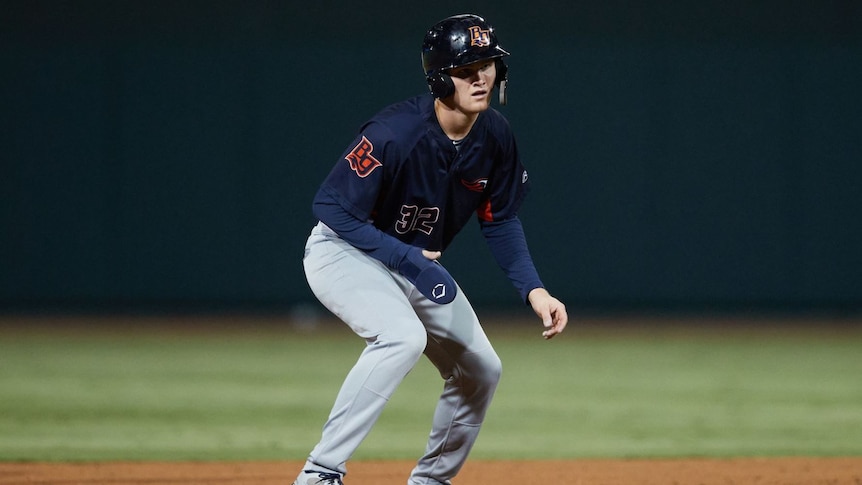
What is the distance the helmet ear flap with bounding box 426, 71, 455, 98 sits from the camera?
3.95 m

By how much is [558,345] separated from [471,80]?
6318 mm

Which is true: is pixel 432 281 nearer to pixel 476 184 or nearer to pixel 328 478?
pixel 476 184

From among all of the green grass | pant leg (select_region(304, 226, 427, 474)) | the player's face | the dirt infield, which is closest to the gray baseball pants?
pant leg (select_region(304, 226, 427, 474))

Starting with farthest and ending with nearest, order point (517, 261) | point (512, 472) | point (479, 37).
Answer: point (512, 472) < point (517, 261) < point (479, 37)

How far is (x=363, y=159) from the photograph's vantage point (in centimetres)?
388

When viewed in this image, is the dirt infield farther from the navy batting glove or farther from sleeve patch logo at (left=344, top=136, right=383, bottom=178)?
sleeve patch logo at (left=344, top=136, right=383, bottom=178)

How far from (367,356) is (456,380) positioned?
0.47m

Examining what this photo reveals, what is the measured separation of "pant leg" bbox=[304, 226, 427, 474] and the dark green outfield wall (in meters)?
7.81

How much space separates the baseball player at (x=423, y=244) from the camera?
3795 millimetres

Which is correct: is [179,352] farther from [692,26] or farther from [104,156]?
[692,26]

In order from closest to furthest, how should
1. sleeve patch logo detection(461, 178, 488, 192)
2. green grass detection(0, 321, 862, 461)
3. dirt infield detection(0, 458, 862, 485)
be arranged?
sleeve patch logo detection(461, 178, 488, 192) → dirt infield detection(0, 458, 862, 485) → green grass detection(0, 321, 862, 461)

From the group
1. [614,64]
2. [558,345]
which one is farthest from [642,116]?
[558,345]

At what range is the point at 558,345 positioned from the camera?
1005cm

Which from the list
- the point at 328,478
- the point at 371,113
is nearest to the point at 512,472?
the point at 328,478
